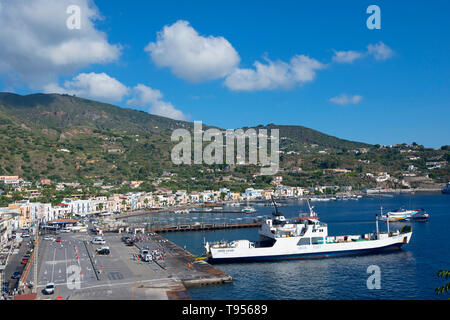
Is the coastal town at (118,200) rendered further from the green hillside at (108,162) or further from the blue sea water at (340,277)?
the blue sea water at (340,277)

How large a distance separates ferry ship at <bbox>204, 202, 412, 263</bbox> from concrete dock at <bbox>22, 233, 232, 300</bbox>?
3.41 meters

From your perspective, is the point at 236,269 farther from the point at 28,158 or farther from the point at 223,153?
the point at 223,153

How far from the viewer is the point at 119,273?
1096 inches

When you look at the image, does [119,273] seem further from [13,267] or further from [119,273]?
[13,267]

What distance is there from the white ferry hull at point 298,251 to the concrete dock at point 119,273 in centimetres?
283

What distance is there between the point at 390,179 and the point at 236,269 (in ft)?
490

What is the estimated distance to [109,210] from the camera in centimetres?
8931

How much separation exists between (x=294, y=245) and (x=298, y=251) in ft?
2.26

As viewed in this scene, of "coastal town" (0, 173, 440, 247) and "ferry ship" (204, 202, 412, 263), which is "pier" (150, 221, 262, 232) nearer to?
"coastal town" (0, 173, 440, 247)

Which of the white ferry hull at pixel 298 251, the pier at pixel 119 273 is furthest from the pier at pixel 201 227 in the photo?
the white ferry hull at pixel 298 251

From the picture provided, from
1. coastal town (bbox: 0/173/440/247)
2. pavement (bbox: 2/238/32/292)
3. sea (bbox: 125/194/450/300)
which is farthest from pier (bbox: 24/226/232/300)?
coastal town (bbox: 0/173/440/247)

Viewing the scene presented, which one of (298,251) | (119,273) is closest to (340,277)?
(298,251)
